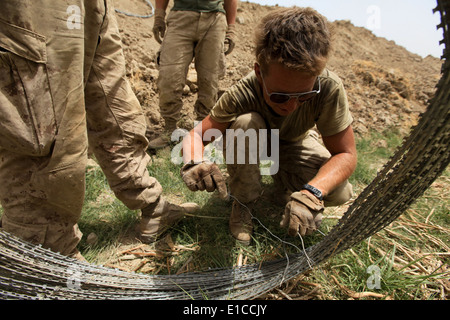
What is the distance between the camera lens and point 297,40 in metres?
1.64

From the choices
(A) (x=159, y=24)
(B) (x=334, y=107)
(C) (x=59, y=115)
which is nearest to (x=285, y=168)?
(B) (x=334, y=107)

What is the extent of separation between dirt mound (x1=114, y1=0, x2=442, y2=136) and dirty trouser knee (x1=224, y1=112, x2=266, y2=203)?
224 centimetres

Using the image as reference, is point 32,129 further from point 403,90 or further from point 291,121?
point 403,90

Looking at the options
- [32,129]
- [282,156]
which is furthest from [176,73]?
[32,129]

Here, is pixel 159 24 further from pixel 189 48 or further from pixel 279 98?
pixel 279 98

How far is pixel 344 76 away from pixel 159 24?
4528mm

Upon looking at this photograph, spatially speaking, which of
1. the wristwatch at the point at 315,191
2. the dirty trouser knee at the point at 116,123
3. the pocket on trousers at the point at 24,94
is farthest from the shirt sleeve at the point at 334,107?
the pocket on trousers at the point at 24,94

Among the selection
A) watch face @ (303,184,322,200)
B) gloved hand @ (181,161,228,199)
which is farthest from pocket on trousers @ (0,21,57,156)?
watch face @ (303,184,322,200)

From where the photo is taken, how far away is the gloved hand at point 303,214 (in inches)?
61.1

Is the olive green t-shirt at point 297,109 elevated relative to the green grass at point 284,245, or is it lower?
elevated

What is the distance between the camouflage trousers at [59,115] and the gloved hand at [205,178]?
0.52 m

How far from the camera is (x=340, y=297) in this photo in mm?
1847

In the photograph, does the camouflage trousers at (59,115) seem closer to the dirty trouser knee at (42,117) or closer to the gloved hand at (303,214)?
the dirty trouser knee at (42,117)

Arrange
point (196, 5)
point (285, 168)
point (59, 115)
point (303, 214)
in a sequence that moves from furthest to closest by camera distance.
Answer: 1. point (196, 5)
2. point (285, 168)
3. point (303, 214)
4. point (59, 115)
